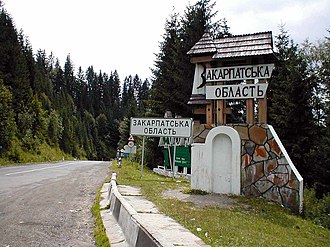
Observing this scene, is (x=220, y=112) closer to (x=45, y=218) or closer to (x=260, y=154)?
(x=260, y=154)

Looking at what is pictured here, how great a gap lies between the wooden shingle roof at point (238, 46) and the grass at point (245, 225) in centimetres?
476

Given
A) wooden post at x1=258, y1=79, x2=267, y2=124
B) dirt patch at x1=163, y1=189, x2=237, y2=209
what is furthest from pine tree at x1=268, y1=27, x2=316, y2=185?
dirt patch at x1=163, y1=189, x2=237, y2=209

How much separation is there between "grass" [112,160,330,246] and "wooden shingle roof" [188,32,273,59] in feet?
15.6

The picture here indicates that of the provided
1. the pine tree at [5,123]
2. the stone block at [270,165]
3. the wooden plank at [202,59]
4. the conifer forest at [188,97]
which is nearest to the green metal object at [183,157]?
the conifer forest at [188,97]

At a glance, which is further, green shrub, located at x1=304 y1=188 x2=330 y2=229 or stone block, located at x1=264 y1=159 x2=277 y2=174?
stone block, located at x1=264 y1=159 x2=277 y2=174

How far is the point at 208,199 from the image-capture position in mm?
10000

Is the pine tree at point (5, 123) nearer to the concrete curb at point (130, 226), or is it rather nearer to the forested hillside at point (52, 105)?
the forested hillside at point (52, 105)

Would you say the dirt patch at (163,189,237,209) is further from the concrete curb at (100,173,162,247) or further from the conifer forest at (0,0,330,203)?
the conifer forest at (0,0,330,203)

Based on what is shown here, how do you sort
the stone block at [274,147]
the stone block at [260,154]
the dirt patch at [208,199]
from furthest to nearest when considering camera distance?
the stone block at [260,154] < the stone block at [274,147] < the dirt patch at [208,199]

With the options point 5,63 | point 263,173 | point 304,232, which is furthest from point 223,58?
point 5,63

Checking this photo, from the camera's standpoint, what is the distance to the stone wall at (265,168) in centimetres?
1020

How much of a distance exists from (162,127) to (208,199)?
5.37 m

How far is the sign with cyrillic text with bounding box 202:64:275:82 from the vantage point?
1149 centimetres

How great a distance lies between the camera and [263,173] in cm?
1082
